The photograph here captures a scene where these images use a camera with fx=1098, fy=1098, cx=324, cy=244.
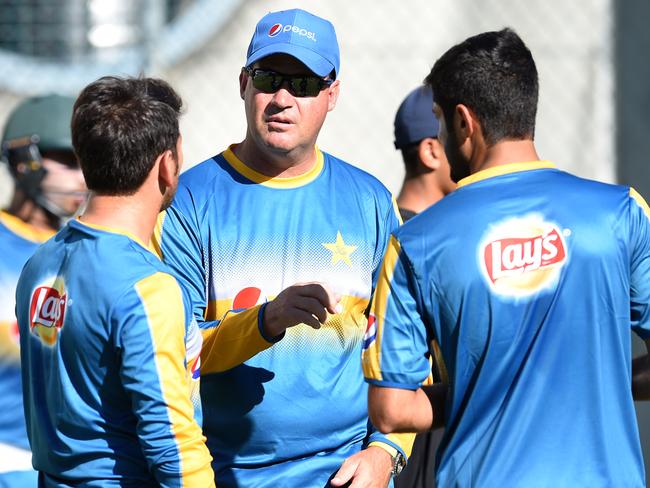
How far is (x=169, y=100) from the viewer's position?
8.34 feet

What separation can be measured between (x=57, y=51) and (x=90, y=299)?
3992mm

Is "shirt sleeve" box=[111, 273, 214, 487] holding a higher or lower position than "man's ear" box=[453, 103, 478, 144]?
lower

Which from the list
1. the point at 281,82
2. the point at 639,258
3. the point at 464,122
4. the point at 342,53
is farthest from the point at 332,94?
the point at 342,53

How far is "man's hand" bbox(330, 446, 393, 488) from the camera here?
2828mm

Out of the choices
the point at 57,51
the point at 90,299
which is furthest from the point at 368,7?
the point at 90,299

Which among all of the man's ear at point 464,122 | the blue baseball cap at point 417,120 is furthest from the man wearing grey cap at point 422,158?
the man's ear at point 464,122

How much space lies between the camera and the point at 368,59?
6.11 metres

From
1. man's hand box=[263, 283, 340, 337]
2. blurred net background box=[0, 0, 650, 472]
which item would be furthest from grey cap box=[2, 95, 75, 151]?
blurred net background box=[0, 0, 650, 472]

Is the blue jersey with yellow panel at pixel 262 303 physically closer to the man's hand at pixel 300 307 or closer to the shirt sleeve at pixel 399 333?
the man's hand at pixel 300 307

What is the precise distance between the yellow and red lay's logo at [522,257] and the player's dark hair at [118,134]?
764 mm

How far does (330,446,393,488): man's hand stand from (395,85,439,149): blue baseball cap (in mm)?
1726

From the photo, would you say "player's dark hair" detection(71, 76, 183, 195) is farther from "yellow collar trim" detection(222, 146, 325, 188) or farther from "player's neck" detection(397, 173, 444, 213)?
"player's neck" detection(397, 173, 444, 213)

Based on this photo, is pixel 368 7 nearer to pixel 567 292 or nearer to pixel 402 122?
pixel 402 122

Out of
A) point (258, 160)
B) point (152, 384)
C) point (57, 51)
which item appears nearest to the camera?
point (152, 384)
